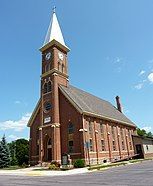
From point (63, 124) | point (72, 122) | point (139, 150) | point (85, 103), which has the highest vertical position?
point (85, 103)

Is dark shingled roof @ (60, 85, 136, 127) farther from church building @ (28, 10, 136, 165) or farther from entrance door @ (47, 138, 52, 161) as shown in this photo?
entrance door @ (47, 138, 52, 161)

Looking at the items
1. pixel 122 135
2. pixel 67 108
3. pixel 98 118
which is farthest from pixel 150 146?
pixel 67 108

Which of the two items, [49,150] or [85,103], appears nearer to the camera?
[49,150]

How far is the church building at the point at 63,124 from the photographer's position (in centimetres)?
3403

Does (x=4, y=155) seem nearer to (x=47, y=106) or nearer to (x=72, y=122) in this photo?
(x=47, y=106)

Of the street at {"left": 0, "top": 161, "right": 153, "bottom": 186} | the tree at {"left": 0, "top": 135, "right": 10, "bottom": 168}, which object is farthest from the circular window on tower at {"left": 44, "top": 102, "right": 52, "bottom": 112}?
the street at {"left": 0, "top": 161, "right": 153, "bottom": 186}

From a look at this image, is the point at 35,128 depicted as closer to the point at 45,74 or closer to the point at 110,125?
the point at 45,74

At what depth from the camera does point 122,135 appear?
153 feet

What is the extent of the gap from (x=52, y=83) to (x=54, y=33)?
11.4 meters

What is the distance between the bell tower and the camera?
116ft

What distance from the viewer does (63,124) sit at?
3600 cm

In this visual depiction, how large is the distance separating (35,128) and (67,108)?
847 centimetres

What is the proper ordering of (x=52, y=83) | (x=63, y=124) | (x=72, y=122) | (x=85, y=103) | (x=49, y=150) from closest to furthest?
(x=72, y=122), (x=63, y=124), (x=49, y=150), (x=52, y=83), (x=85, y=103)

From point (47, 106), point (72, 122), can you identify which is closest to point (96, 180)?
point (72, 122)
